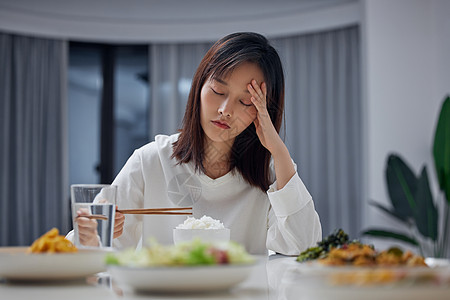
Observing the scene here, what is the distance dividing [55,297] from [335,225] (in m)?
4.52

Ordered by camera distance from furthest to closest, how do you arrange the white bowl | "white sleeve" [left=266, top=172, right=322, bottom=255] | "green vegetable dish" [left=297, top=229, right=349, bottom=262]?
"white sleeve" [left=266, top=172, right=322, bottom=255] → the white bowl → "green vegetable dish" [left=297, top=229, right=349, bottom=262]

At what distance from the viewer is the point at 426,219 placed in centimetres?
379

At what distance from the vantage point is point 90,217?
1.02 metres

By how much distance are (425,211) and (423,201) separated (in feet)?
0.26

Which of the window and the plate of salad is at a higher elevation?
the window

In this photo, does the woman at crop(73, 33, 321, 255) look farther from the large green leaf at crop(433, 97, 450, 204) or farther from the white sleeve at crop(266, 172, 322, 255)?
the large green leaf at crop(433, 97, 450, 204)

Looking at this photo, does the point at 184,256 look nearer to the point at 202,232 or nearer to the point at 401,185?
the point at 202,232

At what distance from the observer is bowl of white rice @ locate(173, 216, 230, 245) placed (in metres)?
1.21

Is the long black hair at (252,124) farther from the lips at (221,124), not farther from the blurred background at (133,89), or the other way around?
the blurred background at (133,89)

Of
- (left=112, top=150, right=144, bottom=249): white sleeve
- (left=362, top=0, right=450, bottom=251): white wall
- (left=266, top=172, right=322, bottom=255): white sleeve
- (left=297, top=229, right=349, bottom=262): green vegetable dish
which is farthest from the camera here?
(left=362, top=0, right=450, bottom=251): white wall

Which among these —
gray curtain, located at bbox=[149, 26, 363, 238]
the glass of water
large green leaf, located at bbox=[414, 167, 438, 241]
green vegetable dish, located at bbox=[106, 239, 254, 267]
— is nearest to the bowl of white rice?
the glass of water

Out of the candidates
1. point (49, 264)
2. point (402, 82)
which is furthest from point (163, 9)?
point (49, 264)

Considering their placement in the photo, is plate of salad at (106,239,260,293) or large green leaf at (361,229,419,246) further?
large green leaf at (361,229,419,246)

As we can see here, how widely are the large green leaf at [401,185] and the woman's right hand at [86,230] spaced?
3.19 meters
